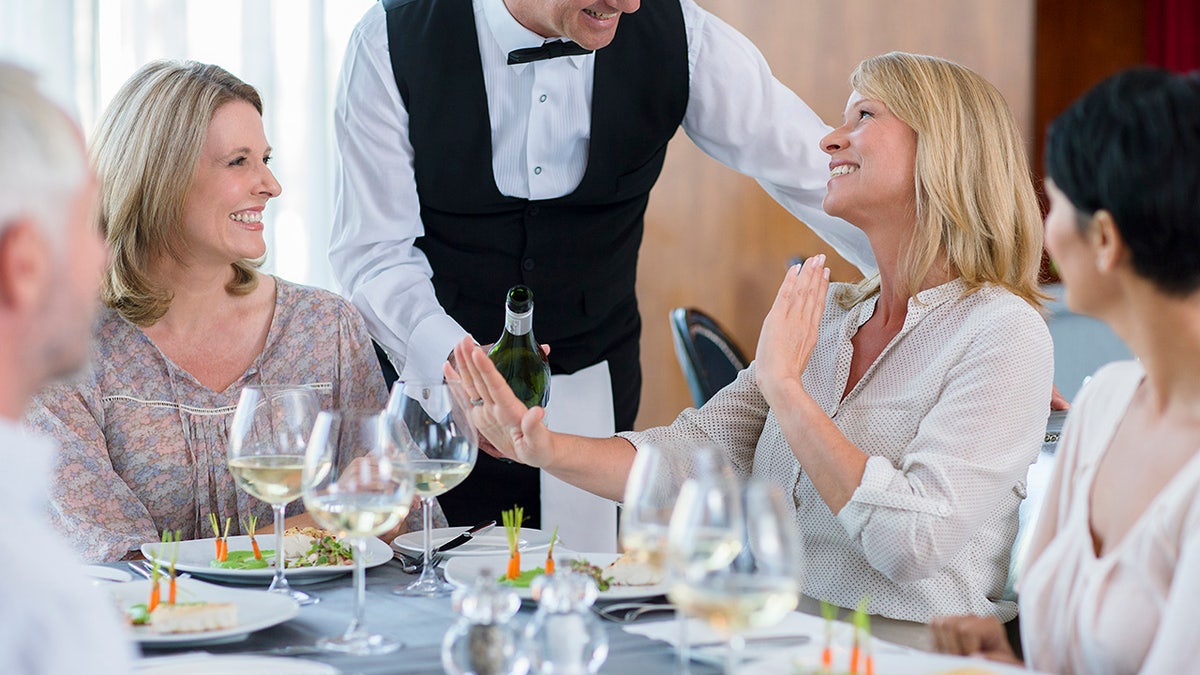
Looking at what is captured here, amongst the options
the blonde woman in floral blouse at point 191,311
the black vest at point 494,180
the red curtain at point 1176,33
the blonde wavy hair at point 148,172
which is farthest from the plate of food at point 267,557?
the red curtain at point 1176,33

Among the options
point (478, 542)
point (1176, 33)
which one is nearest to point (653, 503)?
point (478, 542)

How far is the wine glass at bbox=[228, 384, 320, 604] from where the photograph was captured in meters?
1.52

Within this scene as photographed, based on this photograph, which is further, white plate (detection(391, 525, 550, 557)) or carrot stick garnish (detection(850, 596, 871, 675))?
white plate (detection(391, 525, 550, 557))

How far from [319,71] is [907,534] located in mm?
3035

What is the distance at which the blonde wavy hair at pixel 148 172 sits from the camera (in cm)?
227

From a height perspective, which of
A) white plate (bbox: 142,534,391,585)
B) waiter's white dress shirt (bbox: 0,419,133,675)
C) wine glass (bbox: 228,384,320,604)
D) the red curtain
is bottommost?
white plate (bbox: 142,534,391,585)

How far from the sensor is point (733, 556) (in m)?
0.98

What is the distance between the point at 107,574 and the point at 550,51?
142 centimetres

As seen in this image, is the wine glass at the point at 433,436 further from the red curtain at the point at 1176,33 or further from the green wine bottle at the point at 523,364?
the red curtain at the point at 1176,33

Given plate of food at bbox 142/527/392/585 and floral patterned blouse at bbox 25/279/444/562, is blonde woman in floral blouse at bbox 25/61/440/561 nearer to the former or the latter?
floral patterned blouse at bbox 25/279/444/562

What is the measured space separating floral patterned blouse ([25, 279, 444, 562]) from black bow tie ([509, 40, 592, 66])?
2.36ft

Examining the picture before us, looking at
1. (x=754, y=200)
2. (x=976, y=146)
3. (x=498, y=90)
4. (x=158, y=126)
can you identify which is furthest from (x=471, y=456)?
(x=754, y=200)

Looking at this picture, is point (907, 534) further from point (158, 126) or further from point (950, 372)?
point (158, 126)

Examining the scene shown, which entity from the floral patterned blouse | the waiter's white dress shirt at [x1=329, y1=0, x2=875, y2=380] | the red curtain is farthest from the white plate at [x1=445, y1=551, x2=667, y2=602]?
the red curtain
